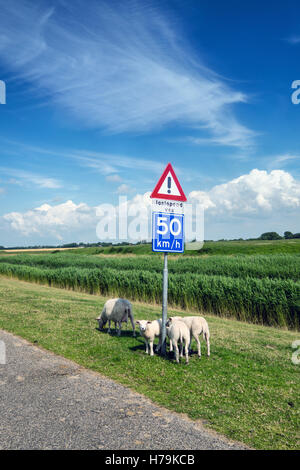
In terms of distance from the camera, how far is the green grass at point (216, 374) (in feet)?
17.3

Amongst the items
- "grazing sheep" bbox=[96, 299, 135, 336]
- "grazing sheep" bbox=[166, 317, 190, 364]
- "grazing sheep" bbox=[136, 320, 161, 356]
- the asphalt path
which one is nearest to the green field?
"grazing sheep" bbox=[96, 299, 135, 336]

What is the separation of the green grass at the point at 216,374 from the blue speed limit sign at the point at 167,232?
8.61 ft

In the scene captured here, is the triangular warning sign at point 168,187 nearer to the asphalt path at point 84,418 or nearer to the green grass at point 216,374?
the green grass at point 216,374

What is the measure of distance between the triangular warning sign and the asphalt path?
4263 millimetres

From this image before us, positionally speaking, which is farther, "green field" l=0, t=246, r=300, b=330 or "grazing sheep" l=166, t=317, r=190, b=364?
"green field" l=0, t=246, r=300, b=330

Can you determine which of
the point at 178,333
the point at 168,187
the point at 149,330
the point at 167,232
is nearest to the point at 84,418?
the point at 178,333

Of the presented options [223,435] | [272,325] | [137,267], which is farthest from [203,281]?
[137,267]

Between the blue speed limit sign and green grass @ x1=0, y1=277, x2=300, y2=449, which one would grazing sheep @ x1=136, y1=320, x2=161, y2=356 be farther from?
the blue speed limit sign

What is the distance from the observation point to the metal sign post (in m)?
8.45

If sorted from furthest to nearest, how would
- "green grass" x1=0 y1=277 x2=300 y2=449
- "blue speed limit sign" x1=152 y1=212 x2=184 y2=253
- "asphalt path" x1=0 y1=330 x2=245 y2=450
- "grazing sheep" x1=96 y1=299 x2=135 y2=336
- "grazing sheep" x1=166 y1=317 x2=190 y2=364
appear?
"grazing sheep" x1=96 y1=299 x2=135 y2=336
"blue speed limit sign" x1=152 y1=212 x2=184 y2=253
"grazing sheep" x1=166 y1=317 x2=190 y2=364
"green grass" x1=0 y1=277 x2=300 y2=449
"asphalt path" x1=0 y1=330 x2=245 y2=450

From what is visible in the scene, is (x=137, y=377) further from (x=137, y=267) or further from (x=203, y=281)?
(x=137, y=267)

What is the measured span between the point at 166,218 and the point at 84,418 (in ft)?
15.8

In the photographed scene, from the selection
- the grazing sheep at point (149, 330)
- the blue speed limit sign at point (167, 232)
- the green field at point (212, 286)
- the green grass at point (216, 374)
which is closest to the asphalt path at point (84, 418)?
the green grass at point (216, 374)
